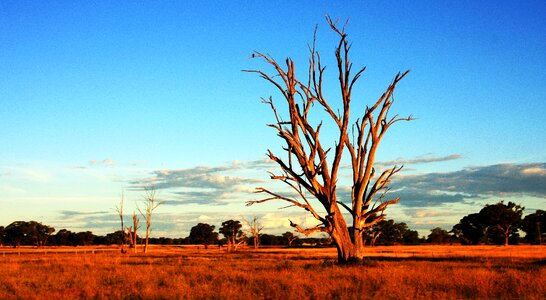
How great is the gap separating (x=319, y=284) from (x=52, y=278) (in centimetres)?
961

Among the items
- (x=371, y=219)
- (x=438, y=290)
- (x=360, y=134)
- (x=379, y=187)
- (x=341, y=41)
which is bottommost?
(x=438, y=290)

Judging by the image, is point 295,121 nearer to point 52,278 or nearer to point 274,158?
point 274,158

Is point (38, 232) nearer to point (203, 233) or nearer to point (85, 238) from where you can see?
point (85, 238)

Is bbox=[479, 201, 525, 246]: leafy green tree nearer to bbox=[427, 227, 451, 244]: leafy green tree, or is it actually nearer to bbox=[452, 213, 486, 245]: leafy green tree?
bbox=[452, 213, 486, 245]: leafy green tree

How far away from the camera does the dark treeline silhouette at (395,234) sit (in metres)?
95.6

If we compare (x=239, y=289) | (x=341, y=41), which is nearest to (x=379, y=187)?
(x=341, y=41)

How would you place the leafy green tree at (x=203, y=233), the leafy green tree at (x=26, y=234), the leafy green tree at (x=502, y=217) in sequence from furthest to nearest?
the leafy green tree at (x=203, y=233) → the leafy green tree at (x=26, y=234) → the leafy green tree at (x=502, y=217)

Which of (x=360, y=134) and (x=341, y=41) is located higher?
(x=341, y=41)

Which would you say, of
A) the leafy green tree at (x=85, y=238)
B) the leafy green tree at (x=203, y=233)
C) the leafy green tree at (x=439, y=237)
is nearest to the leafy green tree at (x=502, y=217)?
the leafy green tree at (x=439, y=237)

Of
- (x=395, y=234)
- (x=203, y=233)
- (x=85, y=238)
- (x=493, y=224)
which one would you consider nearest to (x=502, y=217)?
(x=493, y=224)

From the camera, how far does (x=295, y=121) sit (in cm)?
2172

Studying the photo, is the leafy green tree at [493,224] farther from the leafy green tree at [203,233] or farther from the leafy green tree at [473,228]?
the leafy green tree at [203,233]

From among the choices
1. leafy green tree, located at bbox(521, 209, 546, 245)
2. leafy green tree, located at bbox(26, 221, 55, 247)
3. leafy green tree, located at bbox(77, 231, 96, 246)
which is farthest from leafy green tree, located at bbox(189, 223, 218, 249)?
leafy green tree, located at bbox(521, 209, 546, 245)

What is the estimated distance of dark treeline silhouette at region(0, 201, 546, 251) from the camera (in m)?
95.6
